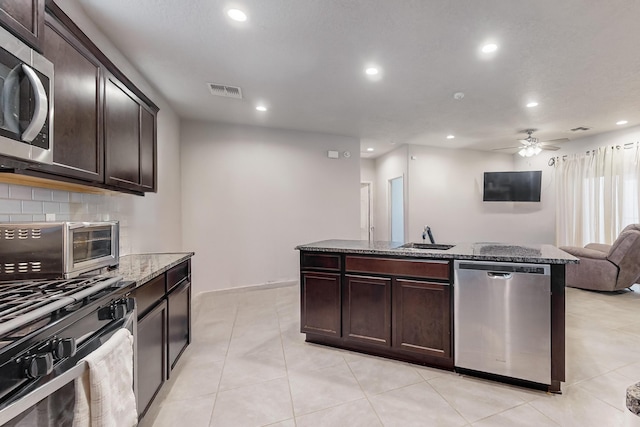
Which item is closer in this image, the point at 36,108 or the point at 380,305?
the point at 36,108

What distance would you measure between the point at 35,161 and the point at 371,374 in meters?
2.41

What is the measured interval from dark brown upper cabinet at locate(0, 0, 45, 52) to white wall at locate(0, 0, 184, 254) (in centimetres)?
83

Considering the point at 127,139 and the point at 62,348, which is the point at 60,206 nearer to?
the point at 127,139

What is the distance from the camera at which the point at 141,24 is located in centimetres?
219

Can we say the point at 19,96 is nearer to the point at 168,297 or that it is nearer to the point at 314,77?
the point at 168,297

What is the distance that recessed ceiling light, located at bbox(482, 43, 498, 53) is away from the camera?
2.46 meters

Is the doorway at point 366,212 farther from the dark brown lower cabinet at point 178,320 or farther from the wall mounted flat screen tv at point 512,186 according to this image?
the dark brown lower cabinet at point 178,320

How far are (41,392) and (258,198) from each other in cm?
404

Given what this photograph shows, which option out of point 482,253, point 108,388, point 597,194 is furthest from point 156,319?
point 597,194

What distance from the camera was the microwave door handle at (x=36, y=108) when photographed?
109 cm

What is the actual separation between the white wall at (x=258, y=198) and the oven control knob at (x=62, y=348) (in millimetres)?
3584

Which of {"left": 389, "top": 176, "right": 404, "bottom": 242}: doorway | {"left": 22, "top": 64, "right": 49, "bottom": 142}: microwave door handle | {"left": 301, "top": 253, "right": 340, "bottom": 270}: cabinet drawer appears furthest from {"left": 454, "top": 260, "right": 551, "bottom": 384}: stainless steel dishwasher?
{"left": 389, "top": 176, "right": 404, "bottom": 242}: doorway

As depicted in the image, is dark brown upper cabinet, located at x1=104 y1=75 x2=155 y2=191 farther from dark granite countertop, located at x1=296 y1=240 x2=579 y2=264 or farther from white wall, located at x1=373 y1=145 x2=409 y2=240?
white wall, located at x1=373 y1=145 x2=409 y2=240

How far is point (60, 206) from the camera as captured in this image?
6.36 ft
